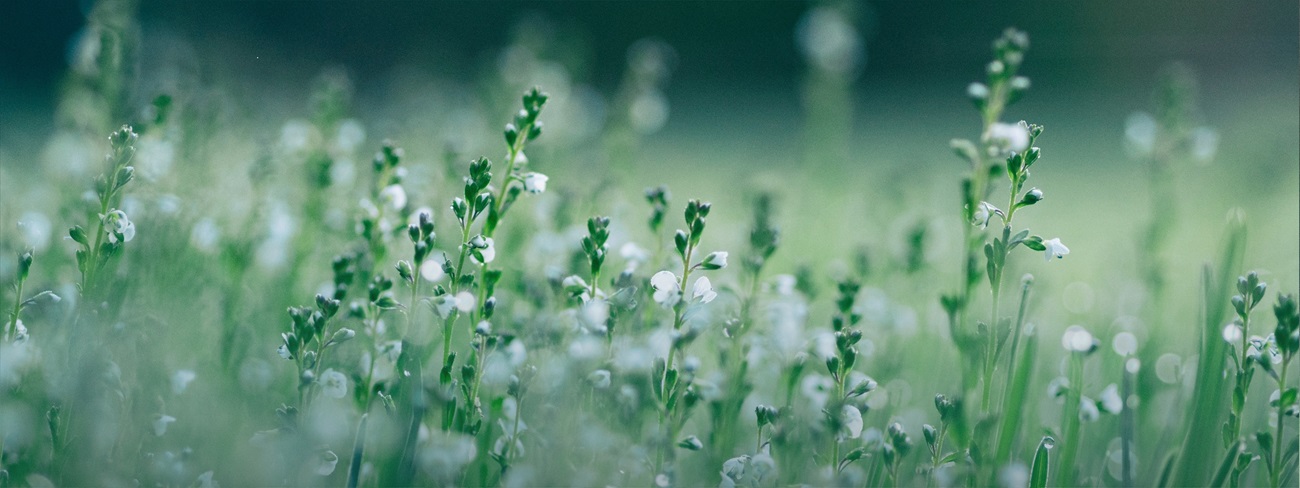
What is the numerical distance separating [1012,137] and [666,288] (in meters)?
0.75

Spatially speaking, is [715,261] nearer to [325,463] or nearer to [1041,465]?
[1041,465]

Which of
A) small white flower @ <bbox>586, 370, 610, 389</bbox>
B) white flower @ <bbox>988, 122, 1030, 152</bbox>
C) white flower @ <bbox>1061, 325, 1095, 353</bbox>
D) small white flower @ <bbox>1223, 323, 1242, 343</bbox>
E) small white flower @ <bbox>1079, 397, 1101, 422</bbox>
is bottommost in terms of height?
small white flower @ <bbox>586, 370, 610, 389</bbox>

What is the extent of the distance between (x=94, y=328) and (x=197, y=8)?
26.0 feet

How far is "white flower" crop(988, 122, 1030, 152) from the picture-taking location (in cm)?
179

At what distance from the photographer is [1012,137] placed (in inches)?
71.1

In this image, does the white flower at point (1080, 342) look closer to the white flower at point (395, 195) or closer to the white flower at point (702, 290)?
the white flower at point (702, 290)

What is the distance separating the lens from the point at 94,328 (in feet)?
6.66

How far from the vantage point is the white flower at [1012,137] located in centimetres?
179

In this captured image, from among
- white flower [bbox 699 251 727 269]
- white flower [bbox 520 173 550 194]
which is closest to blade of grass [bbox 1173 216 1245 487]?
white flower [bbox 699 251 727 269]

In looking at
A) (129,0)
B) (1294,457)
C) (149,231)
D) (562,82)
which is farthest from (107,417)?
(562,82)

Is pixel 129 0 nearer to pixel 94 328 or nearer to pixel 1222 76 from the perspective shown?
pixel 94 328

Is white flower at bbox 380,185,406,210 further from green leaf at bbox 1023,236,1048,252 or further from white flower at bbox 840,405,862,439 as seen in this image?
green leaf at bbox 1023,236,1048,252

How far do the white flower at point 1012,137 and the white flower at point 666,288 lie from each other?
720 millimetres

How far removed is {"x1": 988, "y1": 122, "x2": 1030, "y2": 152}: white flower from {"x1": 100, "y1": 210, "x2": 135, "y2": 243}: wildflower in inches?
71.2
